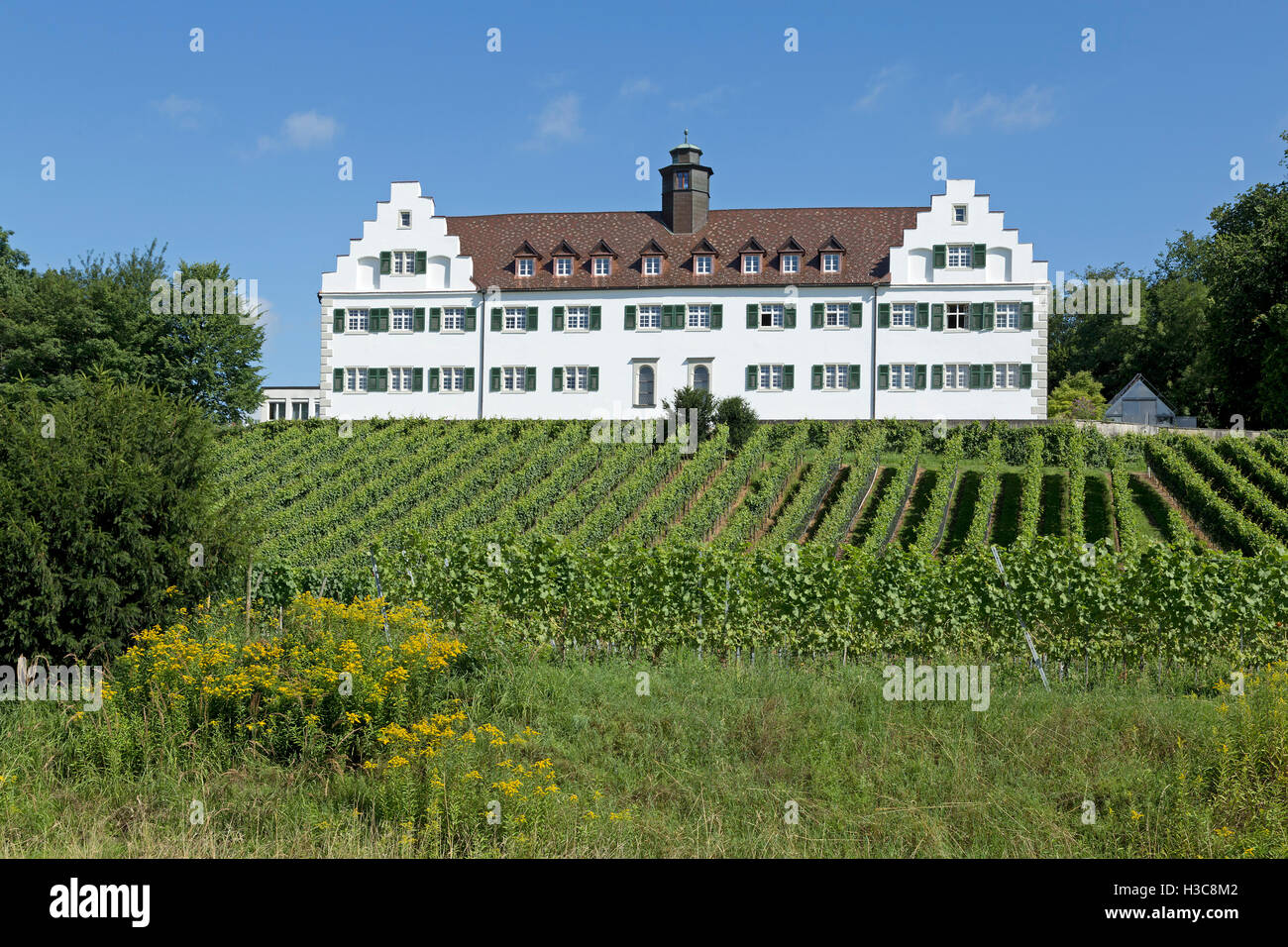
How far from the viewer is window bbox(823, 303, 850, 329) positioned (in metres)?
46.3

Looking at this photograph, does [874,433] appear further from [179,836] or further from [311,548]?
[179,836]

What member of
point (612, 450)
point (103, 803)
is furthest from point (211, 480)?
point (612, 450)

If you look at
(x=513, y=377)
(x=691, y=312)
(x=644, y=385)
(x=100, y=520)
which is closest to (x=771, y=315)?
(x=691, y=312)

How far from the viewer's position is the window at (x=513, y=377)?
47.7 m

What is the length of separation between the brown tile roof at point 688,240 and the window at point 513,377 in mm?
3804

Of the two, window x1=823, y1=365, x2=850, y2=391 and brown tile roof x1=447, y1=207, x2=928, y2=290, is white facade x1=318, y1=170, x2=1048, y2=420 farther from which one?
brown tile roof x1=447, y1=207, x2=928, y2=290

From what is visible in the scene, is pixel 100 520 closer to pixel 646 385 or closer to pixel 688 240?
pixel 646 385

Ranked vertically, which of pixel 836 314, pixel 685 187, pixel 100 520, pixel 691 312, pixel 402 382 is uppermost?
pixel 685 187

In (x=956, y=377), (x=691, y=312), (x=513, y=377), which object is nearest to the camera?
(x=956, y=377)

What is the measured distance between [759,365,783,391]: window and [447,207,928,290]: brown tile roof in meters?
3.89

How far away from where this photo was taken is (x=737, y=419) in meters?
39.5

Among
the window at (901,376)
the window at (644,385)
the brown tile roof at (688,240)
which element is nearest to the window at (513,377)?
the brown tile roof at (688,240)

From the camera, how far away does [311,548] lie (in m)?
25.6

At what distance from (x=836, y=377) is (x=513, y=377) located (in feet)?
48.1
